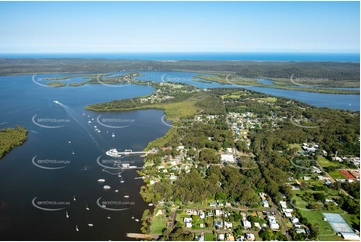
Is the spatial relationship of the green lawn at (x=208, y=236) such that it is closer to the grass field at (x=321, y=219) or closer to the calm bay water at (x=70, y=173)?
the calm bay water at (x=70, y=173)

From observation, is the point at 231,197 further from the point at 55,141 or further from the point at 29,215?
the point at 55,141

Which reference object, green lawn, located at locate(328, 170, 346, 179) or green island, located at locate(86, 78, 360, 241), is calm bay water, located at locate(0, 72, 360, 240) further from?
green lawn, located at locate(328, 170, 346, 179)

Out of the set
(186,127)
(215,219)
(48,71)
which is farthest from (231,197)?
(48,71)

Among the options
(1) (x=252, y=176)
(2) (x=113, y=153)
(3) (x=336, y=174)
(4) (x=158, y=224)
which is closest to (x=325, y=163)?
(3) (x=336, y=174)

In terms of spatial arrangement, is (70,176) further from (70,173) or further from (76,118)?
(76,118)

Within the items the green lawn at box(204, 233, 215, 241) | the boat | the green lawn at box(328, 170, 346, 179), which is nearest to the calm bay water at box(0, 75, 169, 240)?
the boat

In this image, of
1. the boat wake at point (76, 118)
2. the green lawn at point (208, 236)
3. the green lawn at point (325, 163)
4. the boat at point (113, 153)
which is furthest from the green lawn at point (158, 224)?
the green lawn at point (325, 163)
